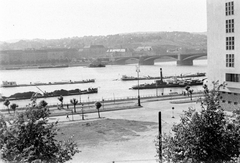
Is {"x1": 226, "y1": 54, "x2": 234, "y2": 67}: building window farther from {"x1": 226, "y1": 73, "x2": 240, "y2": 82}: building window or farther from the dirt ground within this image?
the dirt ground

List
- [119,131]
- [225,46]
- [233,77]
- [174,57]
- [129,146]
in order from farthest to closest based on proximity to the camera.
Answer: [174,57], [225,46], [233,77], [119,131], [129,146]

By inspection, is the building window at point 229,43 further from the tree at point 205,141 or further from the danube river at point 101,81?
the danube river at point 101,81

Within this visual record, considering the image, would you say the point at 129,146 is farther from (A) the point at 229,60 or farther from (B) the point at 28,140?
(A) the point at 229,60

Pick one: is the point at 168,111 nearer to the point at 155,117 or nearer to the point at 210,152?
the point at 155,117

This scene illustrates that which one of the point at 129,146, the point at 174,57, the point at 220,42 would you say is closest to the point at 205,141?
the point at 129,146

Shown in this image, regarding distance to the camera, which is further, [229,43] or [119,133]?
[229,43]

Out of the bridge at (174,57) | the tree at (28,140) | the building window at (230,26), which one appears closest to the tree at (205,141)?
the tree at (28,140)
